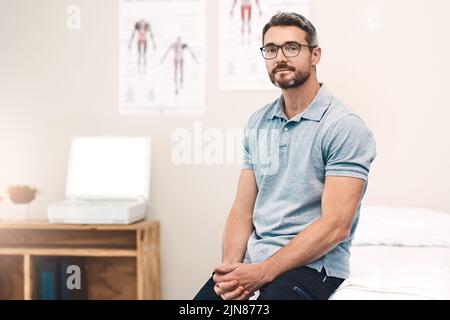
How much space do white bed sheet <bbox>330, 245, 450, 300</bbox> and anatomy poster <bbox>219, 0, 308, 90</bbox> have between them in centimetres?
85

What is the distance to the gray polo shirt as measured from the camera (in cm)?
129

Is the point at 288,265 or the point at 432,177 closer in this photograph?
the point at 288,265

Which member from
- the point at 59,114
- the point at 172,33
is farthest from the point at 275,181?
the point at 59,114

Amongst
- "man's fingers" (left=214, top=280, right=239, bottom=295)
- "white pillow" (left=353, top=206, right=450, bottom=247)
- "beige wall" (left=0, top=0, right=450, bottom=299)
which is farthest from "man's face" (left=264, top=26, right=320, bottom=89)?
"beige wall" (left=0, top=0, right=450, bottom=299)

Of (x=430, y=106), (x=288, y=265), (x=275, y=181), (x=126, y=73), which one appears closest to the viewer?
(x=288, y=265)

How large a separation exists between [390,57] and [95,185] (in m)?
1.27

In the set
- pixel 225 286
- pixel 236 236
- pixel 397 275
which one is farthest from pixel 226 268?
pixel 397 275

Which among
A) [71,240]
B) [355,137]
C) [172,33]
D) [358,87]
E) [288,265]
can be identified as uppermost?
[172,33]

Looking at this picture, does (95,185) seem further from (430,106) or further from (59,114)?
(430,106)

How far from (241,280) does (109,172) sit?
1.14 meters

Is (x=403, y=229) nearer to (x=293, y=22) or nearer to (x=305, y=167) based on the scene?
(x=305, y=167)

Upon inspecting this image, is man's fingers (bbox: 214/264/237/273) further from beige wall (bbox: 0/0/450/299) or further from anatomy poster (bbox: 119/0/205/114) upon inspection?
anatomy poster (bbox: 119/0/205/114)

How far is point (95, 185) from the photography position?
90.9 inches

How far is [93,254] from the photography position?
211 centimetres
